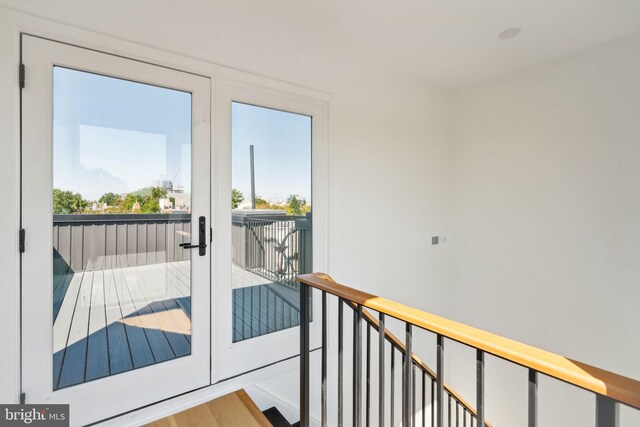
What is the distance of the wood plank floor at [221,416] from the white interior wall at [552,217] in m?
2.54

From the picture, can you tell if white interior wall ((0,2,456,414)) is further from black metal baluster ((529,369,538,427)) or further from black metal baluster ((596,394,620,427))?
black metal baluster ((596,394,620,427))

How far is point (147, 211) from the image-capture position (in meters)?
1.89

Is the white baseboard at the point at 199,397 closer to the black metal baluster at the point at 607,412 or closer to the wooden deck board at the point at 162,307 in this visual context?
the wooden deck board at the point at 162,307

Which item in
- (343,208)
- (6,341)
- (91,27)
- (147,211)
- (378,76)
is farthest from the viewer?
(378,76)

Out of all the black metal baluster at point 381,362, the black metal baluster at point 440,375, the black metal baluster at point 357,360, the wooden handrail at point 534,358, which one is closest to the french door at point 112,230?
the black metal baluster at point 357,360

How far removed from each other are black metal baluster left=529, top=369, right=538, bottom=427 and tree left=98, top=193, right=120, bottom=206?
205 cm

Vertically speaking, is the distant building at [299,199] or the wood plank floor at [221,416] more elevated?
the distant building at [299,199]

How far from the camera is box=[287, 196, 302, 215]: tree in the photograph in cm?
246

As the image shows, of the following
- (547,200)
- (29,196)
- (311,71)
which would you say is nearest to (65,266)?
(29,196)

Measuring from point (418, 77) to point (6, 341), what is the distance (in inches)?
141

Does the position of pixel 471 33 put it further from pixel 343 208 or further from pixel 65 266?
pixel 65 266

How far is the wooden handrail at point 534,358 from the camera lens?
0.68 metres

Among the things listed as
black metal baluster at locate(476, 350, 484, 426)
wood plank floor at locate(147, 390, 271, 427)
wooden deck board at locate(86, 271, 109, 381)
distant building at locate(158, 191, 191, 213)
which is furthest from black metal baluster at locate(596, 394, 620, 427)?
wooden deck board at locate(86, 271, 109, 381)

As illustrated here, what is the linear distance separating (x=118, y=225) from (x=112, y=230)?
0.13ft
